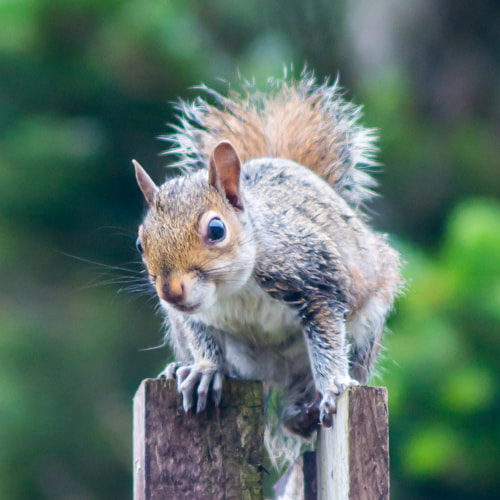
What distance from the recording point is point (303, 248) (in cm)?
166

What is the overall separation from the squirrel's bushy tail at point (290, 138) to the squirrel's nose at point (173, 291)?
0.76m

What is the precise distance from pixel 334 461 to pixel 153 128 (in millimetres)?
1809

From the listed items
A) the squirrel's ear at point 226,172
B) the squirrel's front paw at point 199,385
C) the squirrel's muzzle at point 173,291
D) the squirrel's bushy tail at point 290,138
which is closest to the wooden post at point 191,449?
the squirrel's front paw at point 199,385

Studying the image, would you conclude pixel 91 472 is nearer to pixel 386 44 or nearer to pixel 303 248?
pixel 303 248

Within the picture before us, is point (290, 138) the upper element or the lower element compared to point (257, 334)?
upper

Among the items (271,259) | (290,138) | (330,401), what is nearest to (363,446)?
(330,401)

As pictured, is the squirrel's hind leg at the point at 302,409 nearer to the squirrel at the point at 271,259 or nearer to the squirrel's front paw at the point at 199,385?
the squirrel at the point at 271,259

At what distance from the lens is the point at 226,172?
5.01 ft

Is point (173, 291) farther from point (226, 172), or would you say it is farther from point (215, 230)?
point (226, 172)

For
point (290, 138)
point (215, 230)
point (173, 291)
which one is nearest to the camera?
point (173, 291)

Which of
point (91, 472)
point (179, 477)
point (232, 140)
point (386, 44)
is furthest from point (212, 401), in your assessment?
point (386, 44)

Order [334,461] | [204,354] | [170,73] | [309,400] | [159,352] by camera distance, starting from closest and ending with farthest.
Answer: [334,461], [204,354], [309,400], [170,73], [159,352]

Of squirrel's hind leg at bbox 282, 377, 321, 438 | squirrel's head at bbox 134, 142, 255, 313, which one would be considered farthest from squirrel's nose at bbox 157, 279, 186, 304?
squirrel's hind leg at bbox 282, 377, 321, 438

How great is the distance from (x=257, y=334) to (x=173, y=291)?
1.23 feet
